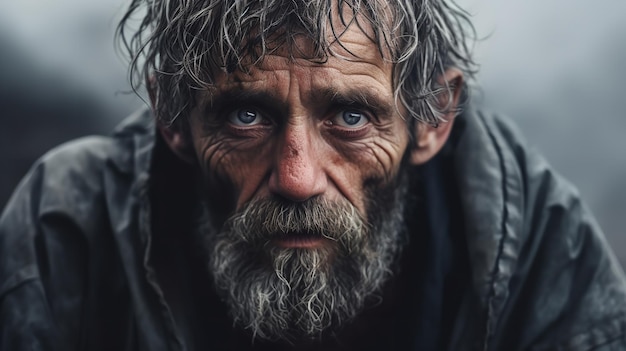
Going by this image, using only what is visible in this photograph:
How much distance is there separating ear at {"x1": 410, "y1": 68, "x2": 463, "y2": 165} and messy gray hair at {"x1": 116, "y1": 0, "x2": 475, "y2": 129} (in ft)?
0.05

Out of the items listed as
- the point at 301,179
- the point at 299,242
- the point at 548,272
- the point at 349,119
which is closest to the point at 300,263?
the point at 299,242

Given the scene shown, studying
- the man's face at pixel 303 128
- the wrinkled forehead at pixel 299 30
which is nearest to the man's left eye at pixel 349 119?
→ the man's face at pixel 303 128

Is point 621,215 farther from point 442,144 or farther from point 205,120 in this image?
point 205,120

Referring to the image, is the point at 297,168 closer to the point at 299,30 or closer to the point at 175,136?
the point at 299,30

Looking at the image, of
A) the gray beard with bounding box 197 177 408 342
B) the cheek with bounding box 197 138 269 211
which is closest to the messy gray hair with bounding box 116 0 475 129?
the cheek with bounding box 197 138 269 211

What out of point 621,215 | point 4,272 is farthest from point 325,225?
point 621,215

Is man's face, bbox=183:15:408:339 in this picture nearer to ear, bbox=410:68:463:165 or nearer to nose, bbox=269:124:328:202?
nose, bbox=269:124:328:202

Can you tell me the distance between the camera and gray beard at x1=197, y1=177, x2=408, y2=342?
2.09m

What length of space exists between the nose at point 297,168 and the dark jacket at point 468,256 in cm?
43

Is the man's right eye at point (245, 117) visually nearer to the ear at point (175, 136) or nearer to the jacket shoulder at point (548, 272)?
the ear at point (175, 136)

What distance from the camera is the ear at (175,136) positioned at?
238 cm

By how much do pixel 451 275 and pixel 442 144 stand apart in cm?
33

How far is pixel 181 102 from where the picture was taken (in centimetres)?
224

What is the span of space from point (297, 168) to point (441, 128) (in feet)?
1.82
